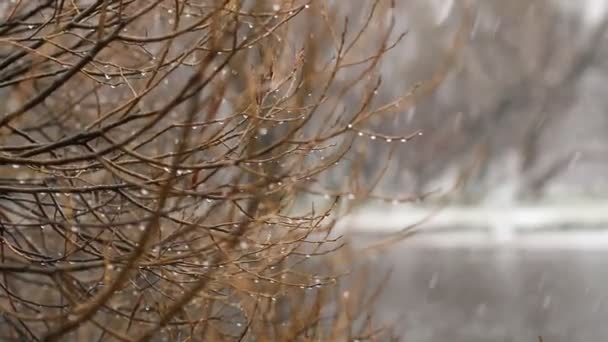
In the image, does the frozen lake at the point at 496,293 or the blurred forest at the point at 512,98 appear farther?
the blurred forest at the point at 512,98

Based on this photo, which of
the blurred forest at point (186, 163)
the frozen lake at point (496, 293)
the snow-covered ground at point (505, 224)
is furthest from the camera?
the snow-covered ground at point (505, 224)

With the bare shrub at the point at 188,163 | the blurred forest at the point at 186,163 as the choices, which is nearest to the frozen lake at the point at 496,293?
the blurred forest at the point at 186,163

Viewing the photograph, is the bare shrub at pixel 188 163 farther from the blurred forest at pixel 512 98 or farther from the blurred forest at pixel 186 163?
the blurred forest at pixel 512 98

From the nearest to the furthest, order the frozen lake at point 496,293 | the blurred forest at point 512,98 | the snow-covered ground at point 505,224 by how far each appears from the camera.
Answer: the frozen lake at point 496,293 < the snow-covered ground at point 505,224 < the blurred forest at point 512,98

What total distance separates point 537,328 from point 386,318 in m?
2.33

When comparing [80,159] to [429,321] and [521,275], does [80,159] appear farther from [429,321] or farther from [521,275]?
[521,275]

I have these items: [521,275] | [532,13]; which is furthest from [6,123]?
[532,13]

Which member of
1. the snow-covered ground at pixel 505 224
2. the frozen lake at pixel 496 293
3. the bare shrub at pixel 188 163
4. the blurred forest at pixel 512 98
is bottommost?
the bare shrub at pixel 188 163

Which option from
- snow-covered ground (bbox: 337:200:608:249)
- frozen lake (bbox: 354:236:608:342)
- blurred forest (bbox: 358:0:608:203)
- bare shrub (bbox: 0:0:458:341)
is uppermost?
blurred forest (bbox: 358:0:608:203)

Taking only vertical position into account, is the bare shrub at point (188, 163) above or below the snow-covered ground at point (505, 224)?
below

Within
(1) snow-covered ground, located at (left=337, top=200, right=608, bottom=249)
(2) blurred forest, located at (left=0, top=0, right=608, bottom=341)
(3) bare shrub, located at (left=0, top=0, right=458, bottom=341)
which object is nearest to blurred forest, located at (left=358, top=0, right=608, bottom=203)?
(1) snow-covered ground, located at (left=337, top=200, right=608, bottom=249)

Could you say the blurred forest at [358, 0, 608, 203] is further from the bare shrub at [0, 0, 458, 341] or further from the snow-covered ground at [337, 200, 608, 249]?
the bare shrub at [0, 0, 458, 341]

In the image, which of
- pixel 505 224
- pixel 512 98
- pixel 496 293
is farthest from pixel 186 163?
pixel 505 224

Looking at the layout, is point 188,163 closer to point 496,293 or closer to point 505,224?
point 496,293
